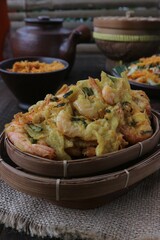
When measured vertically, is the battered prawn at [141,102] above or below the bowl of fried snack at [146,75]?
above

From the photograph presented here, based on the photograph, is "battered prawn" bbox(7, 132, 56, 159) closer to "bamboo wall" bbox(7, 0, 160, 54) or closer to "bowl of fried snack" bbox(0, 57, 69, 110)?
"bowl of fried snack" bbox(0, 57, 69, 110)

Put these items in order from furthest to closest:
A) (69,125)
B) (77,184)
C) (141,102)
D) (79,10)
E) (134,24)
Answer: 1. (79,10)
2. (134,24)
3. (141,102)
4. (69,125)
5. (77,184)

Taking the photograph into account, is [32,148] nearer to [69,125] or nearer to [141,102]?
[69,125]

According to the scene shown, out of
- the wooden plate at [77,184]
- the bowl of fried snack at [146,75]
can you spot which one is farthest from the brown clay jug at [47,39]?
the wooden plate at [77,184]

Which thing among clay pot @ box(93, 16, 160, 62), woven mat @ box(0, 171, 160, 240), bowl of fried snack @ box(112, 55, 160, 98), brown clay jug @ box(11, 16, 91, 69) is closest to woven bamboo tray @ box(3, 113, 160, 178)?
woven mat @ box(0, 171, 160, 240)

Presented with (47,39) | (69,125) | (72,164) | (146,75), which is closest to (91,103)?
(69,125)

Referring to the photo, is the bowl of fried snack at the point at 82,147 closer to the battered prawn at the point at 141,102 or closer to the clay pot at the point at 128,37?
the battered prawn at the point at 141,102
